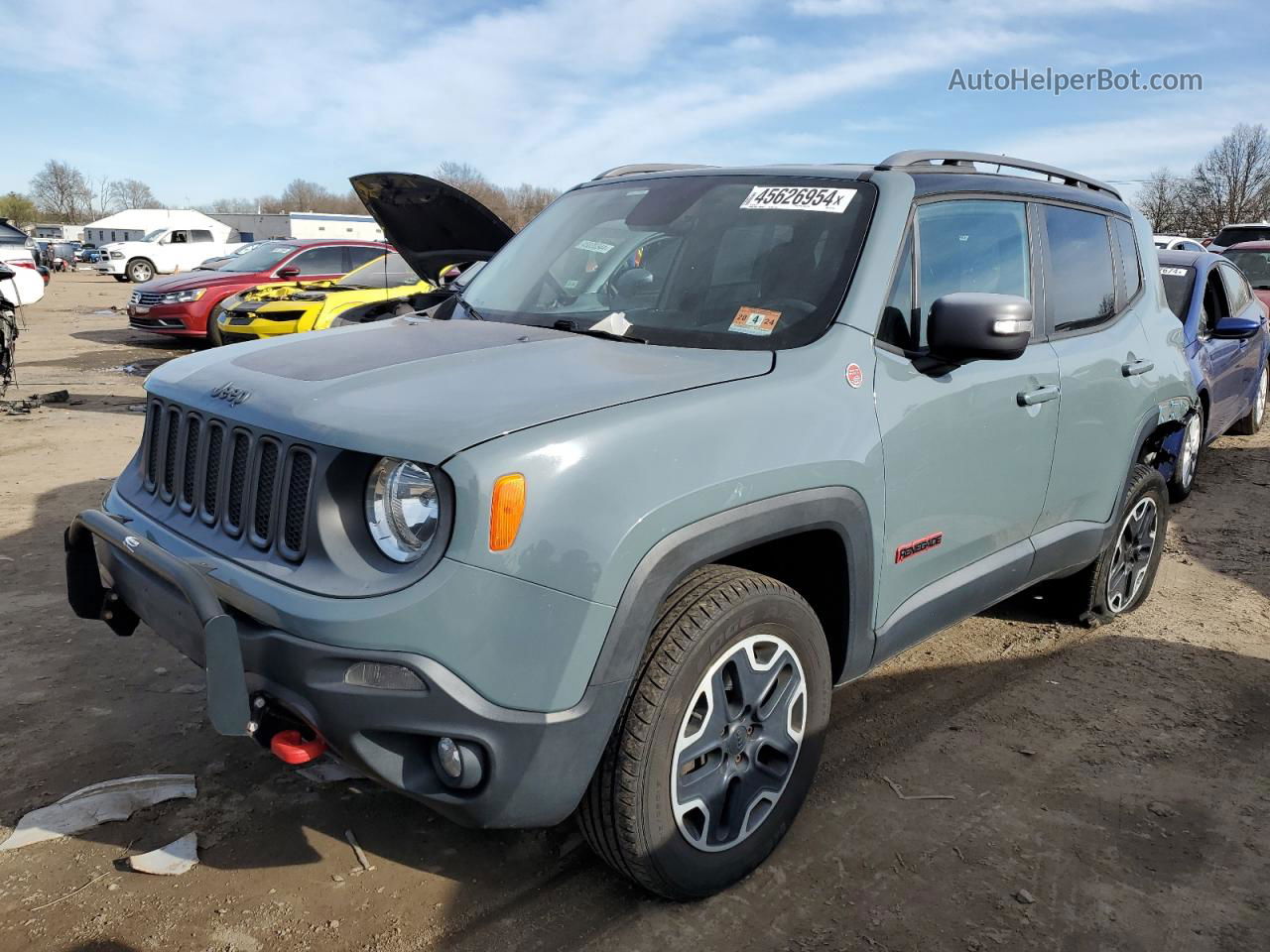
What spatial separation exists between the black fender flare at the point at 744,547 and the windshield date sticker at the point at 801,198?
3.28 feet

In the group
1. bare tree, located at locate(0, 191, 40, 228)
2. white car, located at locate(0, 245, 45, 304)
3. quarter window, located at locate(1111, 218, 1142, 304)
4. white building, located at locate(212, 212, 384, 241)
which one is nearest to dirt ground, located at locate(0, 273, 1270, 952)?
quarter window, located at locate(1111, 218, 1142, 304)

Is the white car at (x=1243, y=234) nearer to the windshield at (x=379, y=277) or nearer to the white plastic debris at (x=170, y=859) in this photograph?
the windshield at (x=379, y=277)

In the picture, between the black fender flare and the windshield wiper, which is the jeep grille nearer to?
the black fender flare

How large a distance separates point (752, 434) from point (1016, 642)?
2678mm

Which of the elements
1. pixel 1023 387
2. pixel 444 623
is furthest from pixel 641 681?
pixel 1023 387

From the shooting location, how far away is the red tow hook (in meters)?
2.33

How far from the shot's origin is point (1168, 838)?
10.1 feet

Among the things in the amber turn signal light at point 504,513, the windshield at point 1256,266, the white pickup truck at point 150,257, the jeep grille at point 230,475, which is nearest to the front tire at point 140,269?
the white pickup truck at point 150,257

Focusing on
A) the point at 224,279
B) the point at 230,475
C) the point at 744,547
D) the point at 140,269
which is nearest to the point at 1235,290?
the point at 744,547

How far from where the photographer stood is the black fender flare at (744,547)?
7.39 feet

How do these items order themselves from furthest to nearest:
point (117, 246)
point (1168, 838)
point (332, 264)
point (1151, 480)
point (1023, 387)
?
point (117, 246) → point (332, 264) → point (1151, 480) → point (1023, 387) → point (1168, 838)

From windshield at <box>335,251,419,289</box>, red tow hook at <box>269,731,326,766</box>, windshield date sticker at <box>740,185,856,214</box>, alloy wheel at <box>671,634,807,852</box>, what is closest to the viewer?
red tow hook at <box>269,731,326,766</box>

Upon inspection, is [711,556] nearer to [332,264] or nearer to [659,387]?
[659,387]

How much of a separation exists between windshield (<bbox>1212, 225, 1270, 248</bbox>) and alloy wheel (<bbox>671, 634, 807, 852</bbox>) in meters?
20.6
